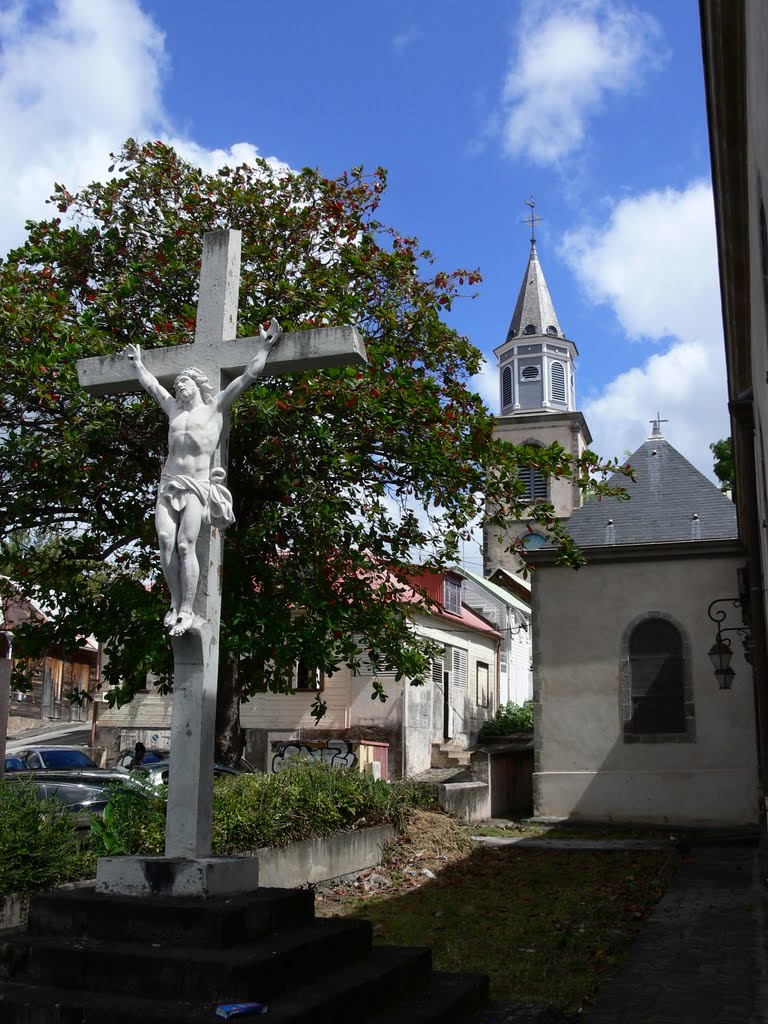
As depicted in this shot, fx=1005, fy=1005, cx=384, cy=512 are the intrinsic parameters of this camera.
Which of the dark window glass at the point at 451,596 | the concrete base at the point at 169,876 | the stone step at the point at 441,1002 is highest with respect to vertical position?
the dark window glass at the point at 451,596

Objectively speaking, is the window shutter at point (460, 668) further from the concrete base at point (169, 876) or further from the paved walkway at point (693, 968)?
the concrete base at point (169, 876)

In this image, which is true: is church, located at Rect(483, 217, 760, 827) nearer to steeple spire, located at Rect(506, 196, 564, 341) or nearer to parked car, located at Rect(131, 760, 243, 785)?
parked car, located at Rect(131, 760, 243, 785)

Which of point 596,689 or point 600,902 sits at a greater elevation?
point 596,689

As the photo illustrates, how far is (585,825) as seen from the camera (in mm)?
19734

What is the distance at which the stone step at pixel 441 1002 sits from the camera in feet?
17.1

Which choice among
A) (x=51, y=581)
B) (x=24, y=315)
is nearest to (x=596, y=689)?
(x=51, y=581)

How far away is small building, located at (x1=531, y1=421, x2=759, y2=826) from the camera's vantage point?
775 inches

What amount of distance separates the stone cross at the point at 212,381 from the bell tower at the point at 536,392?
148ft

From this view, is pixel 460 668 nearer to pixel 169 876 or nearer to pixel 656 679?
pixel 656 679

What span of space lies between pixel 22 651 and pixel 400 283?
7.29 meters

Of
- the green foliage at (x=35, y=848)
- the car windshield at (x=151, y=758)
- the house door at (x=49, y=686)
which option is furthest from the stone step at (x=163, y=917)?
the house door at (x=49, y=686)

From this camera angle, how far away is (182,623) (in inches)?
231

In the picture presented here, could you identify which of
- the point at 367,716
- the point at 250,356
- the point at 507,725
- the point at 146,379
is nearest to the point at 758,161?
the point at 250,356

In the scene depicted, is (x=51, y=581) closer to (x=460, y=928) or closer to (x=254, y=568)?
(x=254, y=568)
